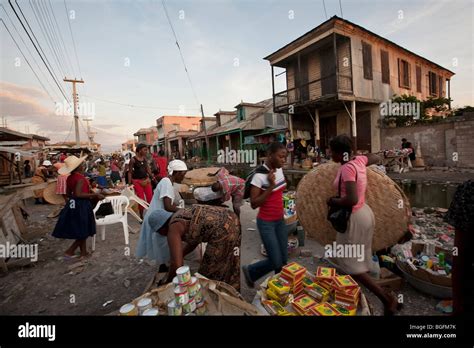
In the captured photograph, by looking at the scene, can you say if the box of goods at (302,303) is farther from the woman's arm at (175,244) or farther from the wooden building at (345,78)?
the wooden building at (345,78)

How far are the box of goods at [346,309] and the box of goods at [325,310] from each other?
0.04 metres

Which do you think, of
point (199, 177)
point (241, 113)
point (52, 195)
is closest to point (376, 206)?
point (199, 177)

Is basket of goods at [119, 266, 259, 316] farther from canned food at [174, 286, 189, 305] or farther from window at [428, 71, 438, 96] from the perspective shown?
window at [428, 71, 438, 96]

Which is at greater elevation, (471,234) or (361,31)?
(361,31)

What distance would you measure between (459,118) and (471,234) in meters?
13.4

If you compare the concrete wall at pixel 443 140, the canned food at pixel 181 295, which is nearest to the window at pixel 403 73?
the concrete wall at pixel 443 140

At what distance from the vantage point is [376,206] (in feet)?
9.41

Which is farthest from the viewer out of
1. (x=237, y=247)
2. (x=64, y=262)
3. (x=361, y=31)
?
(x=361, y=31)

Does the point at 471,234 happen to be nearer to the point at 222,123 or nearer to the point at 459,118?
the point at 459,118

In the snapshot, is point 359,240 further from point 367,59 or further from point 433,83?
point 433,83

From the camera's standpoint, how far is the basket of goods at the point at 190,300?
1.77m

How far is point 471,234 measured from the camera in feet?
4.02

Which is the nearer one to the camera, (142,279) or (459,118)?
(142,279)
